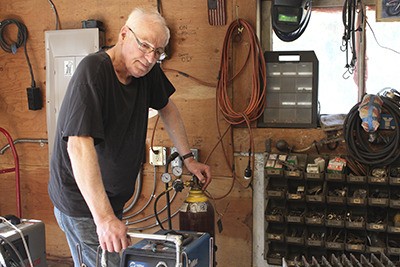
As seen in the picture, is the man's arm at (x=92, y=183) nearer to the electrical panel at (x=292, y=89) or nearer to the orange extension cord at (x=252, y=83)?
the orange extension cord at (x=252, y=83)

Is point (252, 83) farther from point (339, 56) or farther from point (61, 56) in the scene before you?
point (61, 56)

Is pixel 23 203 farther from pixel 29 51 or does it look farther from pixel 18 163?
pixel 29 51

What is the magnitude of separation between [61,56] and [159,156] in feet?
3.08

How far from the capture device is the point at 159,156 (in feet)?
10.5

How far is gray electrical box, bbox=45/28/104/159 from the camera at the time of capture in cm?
319

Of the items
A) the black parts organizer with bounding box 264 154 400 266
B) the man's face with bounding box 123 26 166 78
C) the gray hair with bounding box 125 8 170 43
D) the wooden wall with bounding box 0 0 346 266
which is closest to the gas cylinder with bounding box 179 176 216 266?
the black parts organizer with bounding box 264 154 400 266

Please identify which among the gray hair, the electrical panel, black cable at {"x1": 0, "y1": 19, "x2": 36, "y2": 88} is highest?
black cable at {"x1": 0, "y1": 19, "x2": 36, "y2": 88}

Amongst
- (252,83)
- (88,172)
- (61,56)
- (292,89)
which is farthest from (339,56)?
(88,172)

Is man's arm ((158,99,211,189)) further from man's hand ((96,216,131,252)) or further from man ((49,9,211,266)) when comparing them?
man's hand ((96,216,131,252))

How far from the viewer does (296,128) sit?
2.94 meters

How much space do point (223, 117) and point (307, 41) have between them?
0.75 metres

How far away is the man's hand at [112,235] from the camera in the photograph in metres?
1.64

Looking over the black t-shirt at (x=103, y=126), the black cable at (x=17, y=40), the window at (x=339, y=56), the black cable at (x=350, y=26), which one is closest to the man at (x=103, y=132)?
the black t-shirt at (x=103, y=126)

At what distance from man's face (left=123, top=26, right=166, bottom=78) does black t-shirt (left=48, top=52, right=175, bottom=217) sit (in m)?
0.08
